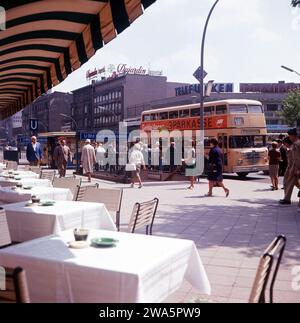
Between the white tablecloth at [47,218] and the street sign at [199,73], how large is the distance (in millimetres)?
14821

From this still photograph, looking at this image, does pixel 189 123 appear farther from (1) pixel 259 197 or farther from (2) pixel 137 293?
(2) pixel 137 293

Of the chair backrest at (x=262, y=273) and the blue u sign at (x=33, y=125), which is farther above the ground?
the blue u sign at (x=33, y=125)

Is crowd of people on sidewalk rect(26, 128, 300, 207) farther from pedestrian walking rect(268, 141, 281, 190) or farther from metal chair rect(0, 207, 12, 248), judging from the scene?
metal chair rect(0, 207, 12, 248)

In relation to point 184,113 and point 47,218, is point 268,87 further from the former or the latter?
point 47,218

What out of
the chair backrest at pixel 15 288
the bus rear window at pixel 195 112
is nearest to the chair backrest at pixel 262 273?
the chair backrest at pixel 15 288

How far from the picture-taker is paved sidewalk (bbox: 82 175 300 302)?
204 inches

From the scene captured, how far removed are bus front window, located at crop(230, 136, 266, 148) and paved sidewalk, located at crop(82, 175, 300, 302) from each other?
6805mm

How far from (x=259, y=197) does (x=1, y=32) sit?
416 inches

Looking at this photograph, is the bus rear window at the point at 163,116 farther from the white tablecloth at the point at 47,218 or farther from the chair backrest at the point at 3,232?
the chair backrest at the point at 3,232

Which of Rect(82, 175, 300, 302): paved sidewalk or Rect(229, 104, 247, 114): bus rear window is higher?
Rect(229, 104, 247, 114): bus rear window

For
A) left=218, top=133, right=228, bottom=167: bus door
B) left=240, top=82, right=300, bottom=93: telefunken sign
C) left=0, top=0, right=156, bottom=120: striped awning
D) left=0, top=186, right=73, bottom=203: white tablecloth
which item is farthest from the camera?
left=240, top=82, right=300, bottom=93: telefunken sign

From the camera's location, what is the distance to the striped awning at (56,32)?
466 centimetres

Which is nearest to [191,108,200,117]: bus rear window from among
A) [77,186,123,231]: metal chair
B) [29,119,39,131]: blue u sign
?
[29,119,39,131]: blue u sign

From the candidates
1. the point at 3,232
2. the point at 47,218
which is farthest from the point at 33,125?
the point at 3,232
